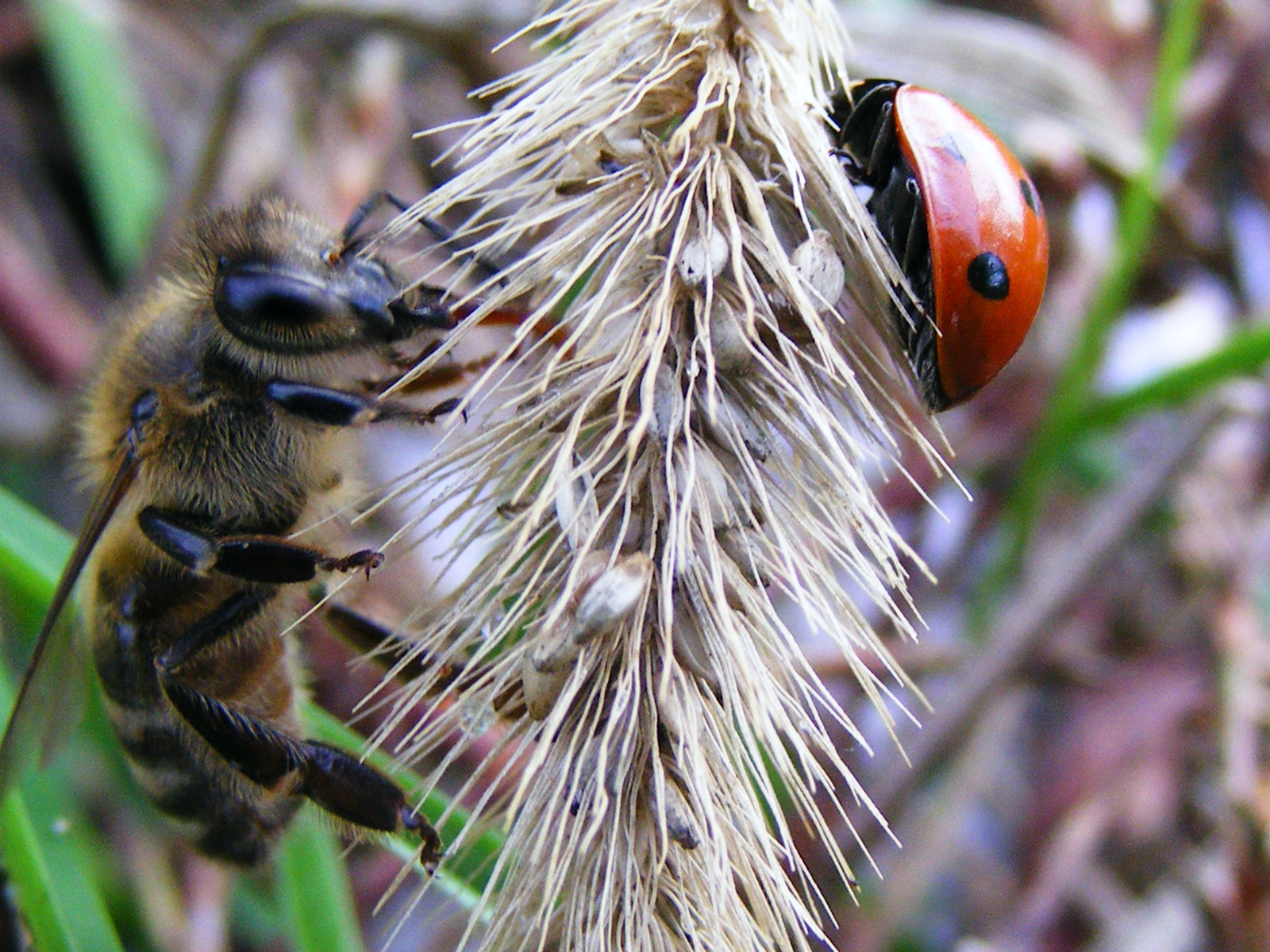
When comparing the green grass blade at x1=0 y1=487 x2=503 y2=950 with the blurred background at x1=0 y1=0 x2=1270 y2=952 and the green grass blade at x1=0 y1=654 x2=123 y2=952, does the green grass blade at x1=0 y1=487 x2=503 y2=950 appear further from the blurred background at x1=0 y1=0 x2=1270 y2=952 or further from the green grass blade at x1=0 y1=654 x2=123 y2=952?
the blurred background at x1=0 y1=0 x2=1270 y2=952

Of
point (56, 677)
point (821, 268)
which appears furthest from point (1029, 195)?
point (56, 677)

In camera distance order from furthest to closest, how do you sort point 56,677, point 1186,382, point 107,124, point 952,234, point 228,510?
1. point 107,124
2. point 1186,382
3. point 56,677
4. point 228,510
5. point 952,234

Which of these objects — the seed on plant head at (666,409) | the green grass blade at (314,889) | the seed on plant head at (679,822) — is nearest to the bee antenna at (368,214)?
the seed on plant head at (666,409)

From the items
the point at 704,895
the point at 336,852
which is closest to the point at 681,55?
the point at 704,895

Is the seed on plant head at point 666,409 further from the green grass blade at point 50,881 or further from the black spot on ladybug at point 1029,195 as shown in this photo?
the green grass blade at point 50,881

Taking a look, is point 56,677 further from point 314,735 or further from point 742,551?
point 742,551

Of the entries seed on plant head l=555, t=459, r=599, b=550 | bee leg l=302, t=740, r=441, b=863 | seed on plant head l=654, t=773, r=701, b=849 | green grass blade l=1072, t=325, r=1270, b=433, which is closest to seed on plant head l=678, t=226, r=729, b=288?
seed on plant head l=555, t=459, r=599, b=550
